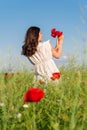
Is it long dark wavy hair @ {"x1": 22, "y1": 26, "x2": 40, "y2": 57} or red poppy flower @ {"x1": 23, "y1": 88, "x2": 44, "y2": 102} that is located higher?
long dark wavy hair @ {"x1": 22, "y1": 26, "x2": 40, "y2": 57}

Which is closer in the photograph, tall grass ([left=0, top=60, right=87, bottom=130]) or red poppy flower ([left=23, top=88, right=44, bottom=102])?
red poppy flower ([left=23, top=88, right=44, bottom=102])

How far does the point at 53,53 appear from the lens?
7.20 metres

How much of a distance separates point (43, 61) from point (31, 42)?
0.47m

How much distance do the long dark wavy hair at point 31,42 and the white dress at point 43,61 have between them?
0.13 m

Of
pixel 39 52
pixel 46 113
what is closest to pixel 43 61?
pixel 39 52

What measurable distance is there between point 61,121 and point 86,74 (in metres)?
3.86

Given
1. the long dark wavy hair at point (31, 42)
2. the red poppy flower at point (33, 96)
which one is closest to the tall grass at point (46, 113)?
the red poppy flower at point (33, 96)

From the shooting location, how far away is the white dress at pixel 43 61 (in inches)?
287

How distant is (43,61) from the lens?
24.5 feet

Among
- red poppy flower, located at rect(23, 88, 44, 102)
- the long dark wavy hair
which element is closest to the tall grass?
red poppy flower, located at rect(23, 88, 44, 102)

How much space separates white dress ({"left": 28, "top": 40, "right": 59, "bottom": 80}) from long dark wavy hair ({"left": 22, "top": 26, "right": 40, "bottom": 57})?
13cm

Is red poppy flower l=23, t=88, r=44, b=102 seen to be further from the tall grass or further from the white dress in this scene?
the white dress

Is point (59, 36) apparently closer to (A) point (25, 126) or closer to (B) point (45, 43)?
(B) point (45, 43)

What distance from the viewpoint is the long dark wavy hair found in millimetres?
7172
